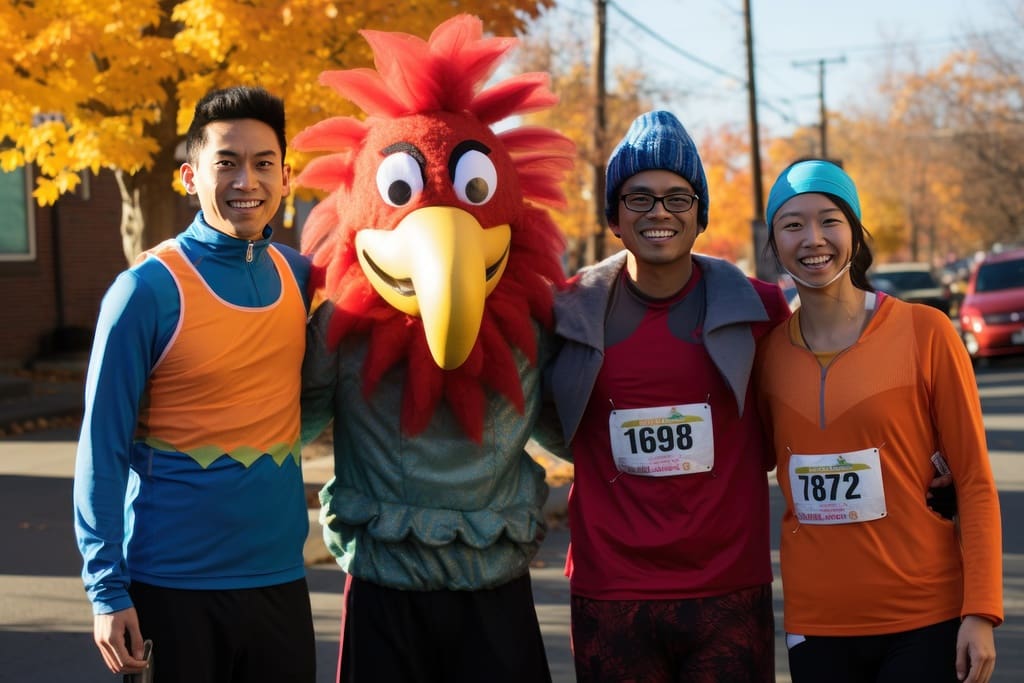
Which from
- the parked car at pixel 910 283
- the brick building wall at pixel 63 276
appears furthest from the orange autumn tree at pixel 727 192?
the brick building wall at pixel 63 276

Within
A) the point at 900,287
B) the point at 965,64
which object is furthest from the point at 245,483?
the point at 965,64

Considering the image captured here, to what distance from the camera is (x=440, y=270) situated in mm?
3260

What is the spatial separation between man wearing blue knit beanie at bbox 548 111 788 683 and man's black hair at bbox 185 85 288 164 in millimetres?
1003

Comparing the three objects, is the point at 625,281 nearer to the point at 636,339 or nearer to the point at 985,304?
the point at 636,339

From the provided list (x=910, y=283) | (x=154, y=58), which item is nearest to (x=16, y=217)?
(x=154, y=58)

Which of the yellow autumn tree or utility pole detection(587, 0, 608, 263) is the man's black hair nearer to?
the yellow autumn tree

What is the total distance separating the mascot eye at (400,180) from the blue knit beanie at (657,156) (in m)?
0.58

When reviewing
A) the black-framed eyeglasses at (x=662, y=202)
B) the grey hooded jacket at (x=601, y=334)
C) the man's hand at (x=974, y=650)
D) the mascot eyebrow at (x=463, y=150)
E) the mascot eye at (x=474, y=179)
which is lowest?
the man's hand at (x=974, y=650)

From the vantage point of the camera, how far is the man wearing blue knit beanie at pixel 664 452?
3361 millimetres

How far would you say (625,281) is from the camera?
3.65m

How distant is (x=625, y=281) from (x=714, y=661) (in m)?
1.12

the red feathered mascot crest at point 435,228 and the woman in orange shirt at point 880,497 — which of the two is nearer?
the woman in orange shirt at point 880,497

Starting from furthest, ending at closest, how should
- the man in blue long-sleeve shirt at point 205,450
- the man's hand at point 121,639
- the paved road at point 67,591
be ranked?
the paved road at point 67,591 → the man in blue long-sleeve shirt at point 205,450 → the man's hand at point 121,639

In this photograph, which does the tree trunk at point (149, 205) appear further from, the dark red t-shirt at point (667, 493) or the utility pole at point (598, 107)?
the utility pole at point (598, 107)
